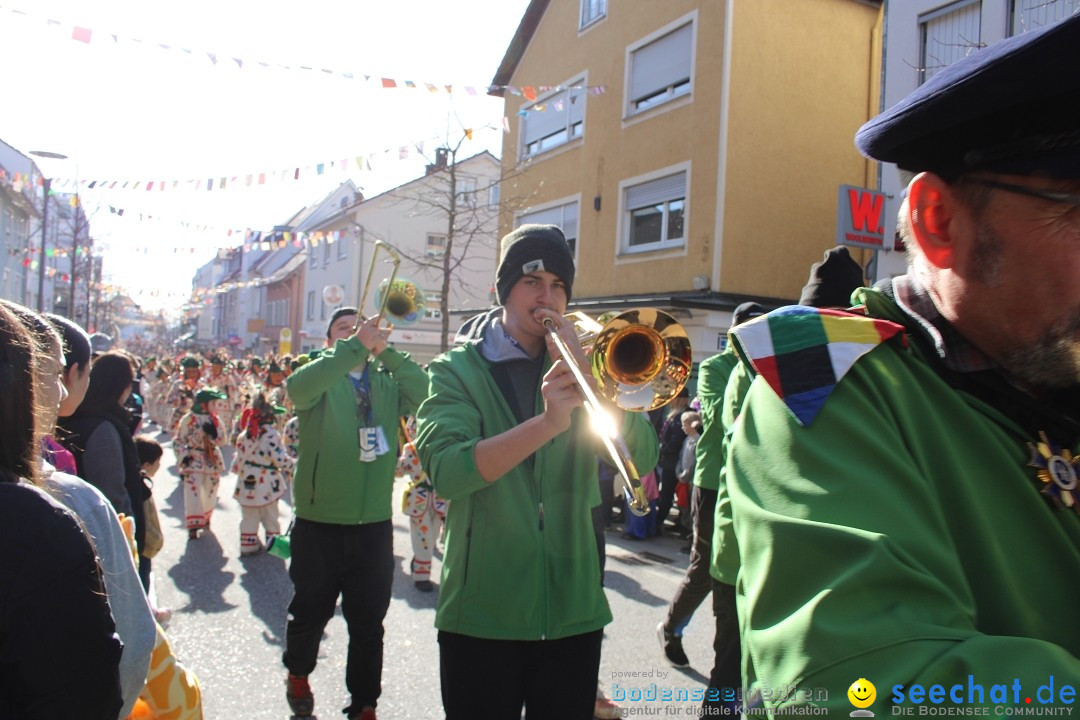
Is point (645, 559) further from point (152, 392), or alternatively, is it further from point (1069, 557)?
point (152, 392)

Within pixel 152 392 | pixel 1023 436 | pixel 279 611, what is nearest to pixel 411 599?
pixel 279 611

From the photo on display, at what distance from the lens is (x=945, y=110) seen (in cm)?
106

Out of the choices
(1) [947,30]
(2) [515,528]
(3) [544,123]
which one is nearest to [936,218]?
(2) [515,528]

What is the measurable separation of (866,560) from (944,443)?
27cm

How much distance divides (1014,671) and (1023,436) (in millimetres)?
400

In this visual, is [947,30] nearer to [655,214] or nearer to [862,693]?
[655,214]

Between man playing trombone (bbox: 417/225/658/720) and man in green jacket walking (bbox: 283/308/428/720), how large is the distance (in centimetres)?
152

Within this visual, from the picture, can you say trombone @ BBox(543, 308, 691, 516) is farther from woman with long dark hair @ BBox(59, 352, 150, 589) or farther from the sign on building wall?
the sign on building wall

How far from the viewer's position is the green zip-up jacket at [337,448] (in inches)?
154

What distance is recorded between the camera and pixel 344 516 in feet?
12.7

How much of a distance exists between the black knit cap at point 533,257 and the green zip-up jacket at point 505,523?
0.36 meters

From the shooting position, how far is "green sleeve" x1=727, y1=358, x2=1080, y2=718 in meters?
0.85

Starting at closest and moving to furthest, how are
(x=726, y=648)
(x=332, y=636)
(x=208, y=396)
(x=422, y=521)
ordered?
(x=726, y=648)
(x=332, y=636)
(x=422, y=521)
(x=208, y=396)

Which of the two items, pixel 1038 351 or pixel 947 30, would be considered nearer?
pixel 1038 351
